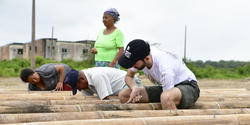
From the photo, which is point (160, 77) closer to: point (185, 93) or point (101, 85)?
point (185, 93)

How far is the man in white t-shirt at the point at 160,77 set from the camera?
8.15 feet

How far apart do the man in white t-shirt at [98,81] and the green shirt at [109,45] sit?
0.60m

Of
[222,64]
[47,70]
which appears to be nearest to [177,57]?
[47,70]

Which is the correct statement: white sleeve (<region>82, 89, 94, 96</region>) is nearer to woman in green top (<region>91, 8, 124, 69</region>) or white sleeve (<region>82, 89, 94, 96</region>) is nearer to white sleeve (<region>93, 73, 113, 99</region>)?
white sleeve (<region>93, 73, 113, 99</region>)

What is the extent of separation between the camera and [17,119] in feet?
6.57

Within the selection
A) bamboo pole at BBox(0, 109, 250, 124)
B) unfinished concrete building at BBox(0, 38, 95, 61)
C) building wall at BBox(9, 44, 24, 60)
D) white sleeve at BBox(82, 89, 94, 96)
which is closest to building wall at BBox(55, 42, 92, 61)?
unfinished concrete building at BBox(0, 38, 95, 61)

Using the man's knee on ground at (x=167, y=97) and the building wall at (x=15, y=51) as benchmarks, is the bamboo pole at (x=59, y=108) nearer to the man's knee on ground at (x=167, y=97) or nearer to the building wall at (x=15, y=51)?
the man's knee on ground at (x=167, y=97)

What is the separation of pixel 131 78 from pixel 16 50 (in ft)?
96.4

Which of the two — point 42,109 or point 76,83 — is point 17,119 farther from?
point 76,83

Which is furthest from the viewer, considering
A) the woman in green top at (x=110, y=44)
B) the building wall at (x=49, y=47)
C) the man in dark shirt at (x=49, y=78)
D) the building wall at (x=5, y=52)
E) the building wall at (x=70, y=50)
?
the building wall at (x=5, y=52)

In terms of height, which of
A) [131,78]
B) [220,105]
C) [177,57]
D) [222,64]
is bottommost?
[222,64]

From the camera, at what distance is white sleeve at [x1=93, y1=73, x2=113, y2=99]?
315 centimetres

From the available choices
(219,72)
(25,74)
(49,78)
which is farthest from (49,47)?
(25,74)

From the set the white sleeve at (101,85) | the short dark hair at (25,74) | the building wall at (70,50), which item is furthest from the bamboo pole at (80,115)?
the building wall at (70,50)
